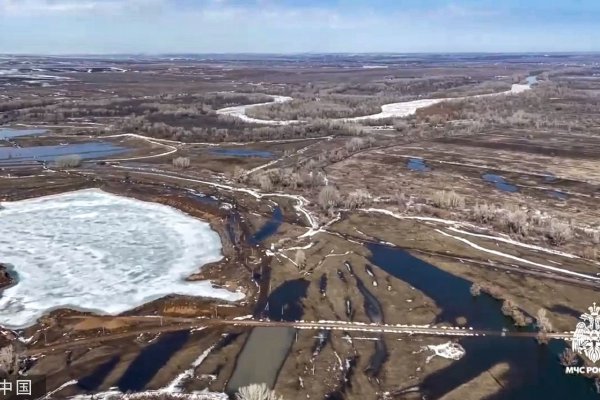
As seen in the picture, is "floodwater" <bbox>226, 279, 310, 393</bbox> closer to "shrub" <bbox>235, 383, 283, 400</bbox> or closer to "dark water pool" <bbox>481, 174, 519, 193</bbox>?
"shrub" <bbox>235, 383, 283, 400</bbox>

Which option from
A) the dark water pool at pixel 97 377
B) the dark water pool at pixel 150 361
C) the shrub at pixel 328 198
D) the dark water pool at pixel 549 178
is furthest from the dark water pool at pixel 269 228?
the dark water pool at pixel 549 178

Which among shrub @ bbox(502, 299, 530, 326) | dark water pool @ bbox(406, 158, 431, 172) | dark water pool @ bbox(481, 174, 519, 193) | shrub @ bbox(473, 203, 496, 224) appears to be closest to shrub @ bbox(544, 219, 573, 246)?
shrub @ bbox(473, 203, 496, 224)

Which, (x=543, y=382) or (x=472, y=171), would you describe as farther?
(x=472, y=171)

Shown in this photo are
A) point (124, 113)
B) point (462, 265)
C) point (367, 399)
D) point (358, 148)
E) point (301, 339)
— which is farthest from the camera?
point (124, 113)

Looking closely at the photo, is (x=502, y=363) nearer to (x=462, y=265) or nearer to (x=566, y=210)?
(x=462, y=265)

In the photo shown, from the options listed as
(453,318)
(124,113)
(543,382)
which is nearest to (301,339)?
(453,318)

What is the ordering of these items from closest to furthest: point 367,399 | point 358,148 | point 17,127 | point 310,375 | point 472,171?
point 367,399, point 310,375, point 472,171, point 358,148, point 17,127

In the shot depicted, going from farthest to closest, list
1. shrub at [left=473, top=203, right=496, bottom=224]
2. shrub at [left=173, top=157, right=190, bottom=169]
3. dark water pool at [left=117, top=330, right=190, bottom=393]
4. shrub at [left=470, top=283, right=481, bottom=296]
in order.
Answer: shrub at [left=173, top=157, right=190, bottom=169] < shrub at [left=473, top=203, right=496, bottom=224] < shrub at [left=470, top=283, right=481, bottom=296] < dark water pool at [left=117, top=330, right=190, bottom=393]
